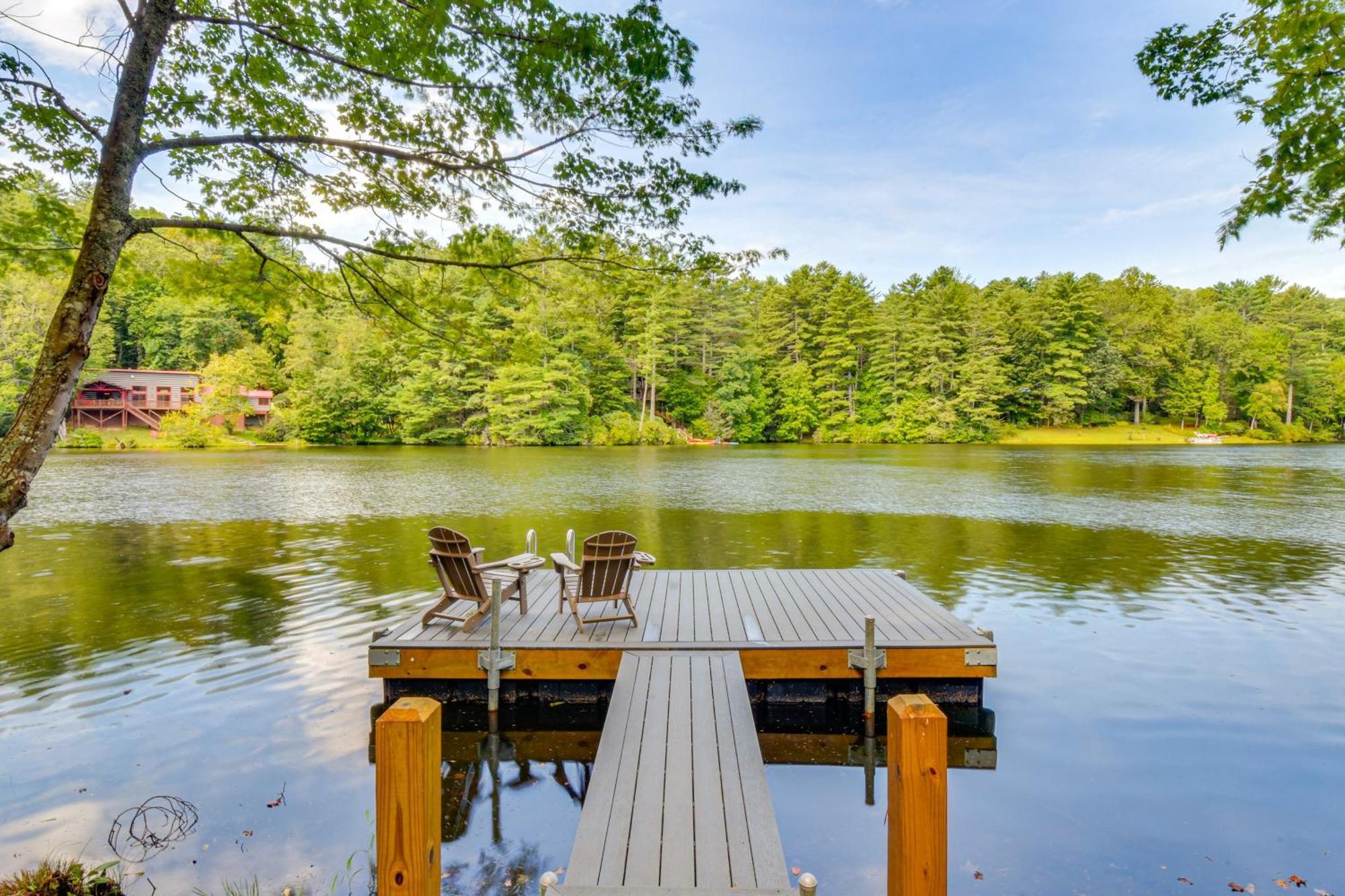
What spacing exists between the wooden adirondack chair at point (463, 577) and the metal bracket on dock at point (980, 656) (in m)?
3.66

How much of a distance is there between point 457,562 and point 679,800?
2993mm

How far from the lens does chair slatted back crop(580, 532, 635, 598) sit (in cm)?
509

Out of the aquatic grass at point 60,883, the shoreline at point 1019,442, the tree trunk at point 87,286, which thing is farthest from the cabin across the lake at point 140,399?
the aquatic grass at point 60,883

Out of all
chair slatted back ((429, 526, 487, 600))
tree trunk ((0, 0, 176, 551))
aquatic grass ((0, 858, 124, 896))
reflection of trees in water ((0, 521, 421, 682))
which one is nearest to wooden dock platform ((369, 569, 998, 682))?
chair slatted back ((429, 526, 487, 600))

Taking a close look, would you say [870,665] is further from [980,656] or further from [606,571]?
[606,571]

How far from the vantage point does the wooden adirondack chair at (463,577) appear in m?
5.14

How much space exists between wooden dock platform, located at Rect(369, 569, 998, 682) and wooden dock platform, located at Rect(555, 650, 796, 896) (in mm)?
611

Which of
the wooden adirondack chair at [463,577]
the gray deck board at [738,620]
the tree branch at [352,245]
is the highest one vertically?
the tree branch at [352,245]

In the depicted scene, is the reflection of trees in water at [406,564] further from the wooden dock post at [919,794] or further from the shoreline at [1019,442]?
the shoreline at [1019,442]

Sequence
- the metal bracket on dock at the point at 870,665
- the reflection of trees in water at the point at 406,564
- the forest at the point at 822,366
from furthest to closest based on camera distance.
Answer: the forest at the point at 822,366 → the reflection of trees in water at the point at 406,564 → the metal bracket on dock at the point at 870,665

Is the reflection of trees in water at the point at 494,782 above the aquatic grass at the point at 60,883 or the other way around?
the other way around

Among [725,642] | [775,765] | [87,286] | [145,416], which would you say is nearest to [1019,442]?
[725,642]

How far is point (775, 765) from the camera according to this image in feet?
13.8

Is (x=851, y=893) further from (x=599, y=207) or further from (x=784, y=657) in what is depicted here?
(x=599, y=207)
